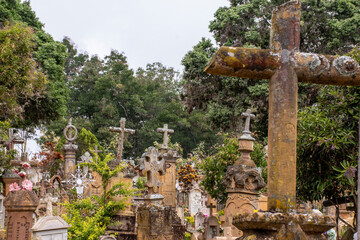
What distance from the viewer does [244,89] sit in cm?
2070

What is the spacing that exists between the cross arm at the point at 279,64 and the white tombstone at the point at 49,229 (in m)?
6.30

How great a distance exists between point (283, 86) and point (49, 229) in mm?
6620

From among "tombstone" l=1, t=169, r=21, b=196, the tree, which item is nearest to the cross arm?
"tombstone" l=1, t=169, r=21, b=196

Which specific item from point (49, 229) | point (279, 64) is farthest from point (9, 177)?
point (279, 64)

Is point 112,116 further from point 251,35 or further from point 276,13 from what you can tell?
point 276,13

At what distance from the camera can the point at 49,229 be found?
8914mm

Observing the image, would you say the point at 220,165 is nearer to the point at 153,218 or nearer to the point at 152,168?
the point at 152,168

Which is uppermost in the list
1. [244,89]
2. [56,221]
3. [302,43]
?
[302,43]

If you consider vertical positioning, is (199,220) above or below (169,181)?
below

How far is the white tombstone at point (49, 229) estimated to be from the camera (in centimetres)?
873

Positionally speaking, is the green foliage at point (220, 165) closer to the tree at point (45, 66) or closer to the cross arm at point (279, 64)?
the tree at point (45, 66)

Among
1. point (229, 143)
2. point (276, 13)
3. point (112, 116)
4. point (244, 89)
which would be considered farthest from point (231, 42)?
point (112, 116)

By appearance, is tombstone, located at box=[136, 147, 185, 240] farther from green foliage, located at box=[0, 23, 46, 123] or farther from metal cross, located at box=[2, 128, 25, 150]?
metal cross, located at box=[2, 128, 25, 150]

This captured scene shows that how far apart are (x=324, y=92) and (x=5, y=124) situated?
29.3ft
